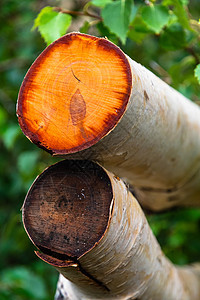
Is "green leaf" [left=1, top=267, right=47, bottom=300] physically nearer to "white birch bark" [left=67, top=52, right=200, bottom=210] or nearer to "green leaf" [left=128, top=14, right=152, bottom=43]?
"white birch bark" [left=67, top=52, right=200, bottom=210]

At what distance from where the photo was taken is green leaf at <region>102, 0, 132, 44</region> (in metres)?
0.73

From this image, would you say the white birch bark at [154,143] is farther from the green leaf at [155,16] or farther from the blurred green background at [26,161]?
the blurred green background at [26,161]

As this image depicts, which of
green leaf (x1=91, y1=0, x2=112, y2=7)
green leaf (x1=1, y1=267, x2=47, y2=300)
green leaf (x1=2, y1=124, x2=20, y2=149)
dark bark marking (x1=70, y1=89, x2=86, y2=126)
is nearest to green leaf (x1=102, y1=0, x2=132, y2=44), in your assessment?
green leaf (x1=91, y1=0, x2=112, y2=7)

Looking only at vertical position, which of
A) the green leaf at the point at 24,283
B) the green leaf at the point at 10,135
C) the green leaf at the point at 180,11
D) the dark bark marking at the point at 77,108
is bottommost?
the green leaf at the point at 24,283

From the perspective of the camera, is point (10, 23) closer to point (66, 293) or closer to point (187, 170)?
point (187, 170)

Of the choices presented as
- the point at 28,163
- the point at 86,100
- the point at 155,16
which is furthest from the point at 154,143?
the point at 28,163

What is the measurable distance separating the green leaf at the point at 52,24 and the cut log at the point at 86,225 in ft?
0.92

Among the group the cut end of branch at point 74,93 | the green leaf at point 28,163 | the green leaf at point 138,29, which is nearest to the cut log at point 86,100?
the cut end of branch at point 74,93

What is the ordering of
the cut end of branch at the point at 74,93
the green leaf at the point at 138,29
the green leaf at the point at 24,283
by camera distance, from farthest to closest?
the green leaf at the point at 24,283, the green leaf at the point at 138,29, the cut end of branch at the point at 74,93

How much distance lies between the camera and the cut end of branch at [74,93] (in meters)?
0.49

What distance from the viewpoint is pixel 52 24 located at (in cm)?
74

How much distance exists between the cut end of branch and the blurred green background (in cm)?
41

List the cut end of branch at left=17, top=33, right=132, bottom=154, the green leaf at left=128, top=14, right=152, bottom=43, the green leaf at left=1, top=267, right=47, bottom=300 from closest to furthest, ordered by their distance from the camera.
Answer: the cut end of branch at left=17, top=33, right=132, bottom=154, the green leaf at left=128, top=14, right=152, bottom=43, the green leaf at left=1, top=267, right=47, bottom=300

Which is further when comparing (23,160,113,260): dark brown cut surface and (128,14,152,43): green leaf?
(128,14,152,43): green leaf
